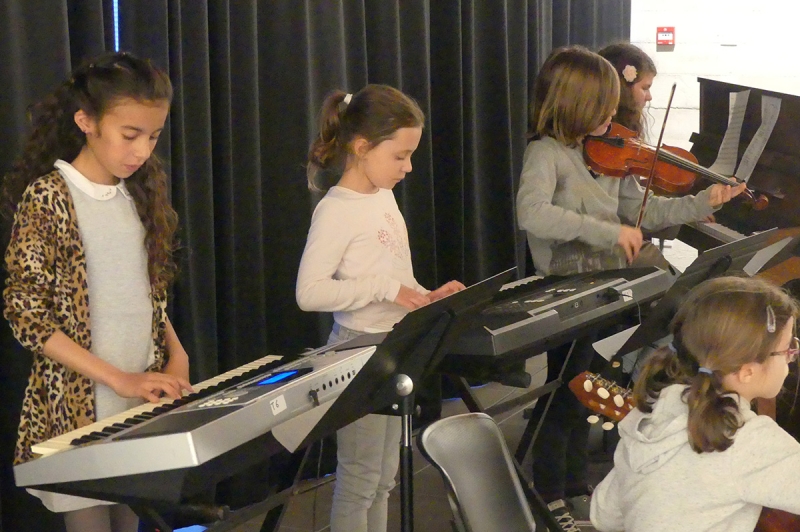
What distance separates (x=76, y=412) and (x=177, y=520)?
37cm

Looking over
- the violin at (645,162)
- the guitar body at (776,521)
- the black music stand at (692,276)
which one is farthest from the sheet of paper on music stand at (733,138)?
the guitar body at (776,521)

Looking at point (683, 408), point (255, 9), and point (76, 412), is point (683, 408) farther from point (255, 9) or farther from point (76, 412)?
point (255, 9)

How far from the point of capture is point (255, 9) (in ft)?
9.67

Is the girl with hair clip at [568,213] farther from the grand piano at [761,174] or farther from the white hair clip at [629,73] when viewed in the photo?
the grand piano at [761,174]

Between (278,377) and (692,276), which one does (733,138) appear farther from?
(278,377)

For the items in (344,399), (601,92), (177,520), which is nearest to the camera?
(344,399)

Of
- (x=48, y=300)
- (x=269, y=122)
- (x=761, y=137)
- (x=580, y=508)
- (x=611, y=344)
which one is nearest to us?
(x=48, y=300)

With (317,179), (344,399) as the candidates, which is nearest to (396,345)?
(344,399)

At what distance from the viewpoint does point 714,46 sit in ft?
19.1

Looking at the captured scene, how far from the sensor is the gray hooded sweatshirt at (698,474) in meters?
1.60

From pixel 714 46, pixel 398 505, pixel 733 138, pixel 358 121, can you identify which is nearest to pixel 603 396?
pixel 358 121

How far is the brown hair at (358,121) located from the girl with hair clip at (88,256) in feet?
1.76

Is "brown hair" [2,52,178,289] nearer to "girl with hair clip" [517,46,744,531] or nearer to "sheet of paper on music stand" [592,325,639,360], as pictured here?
"sheet of paper on music stand" [592,325,639,360]

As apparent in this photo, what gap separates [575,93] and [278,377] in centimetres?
148
